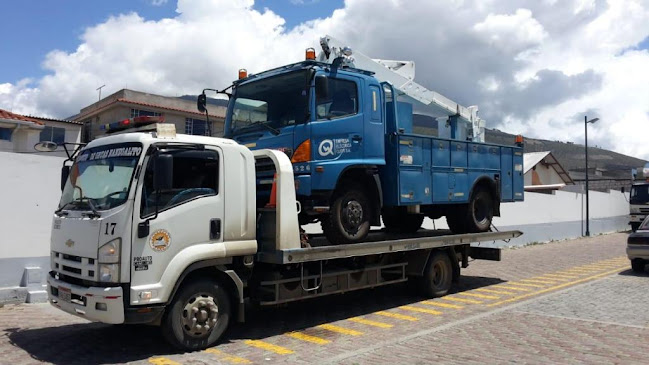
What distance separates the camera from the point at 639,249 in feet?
39.4

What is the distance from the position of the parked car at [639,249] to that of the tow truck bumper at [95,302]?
11.6 meters

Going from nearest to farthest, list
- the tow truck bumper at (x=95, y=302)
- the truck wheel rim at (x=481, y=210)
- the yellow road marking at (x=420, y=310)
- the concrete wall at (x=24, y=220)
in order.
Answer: the tow truck bumper at (x=95, y=302) < the yellow road marking at (x=420, y=310) < the concrete wall at (x=24, y=220) < the truck wheel rim at (x=481, y=210)

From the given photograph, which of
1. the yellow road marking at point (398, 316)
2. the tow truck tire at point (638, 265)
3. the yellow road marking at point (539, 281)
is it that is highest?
the tow truck tire at point (638, 265)

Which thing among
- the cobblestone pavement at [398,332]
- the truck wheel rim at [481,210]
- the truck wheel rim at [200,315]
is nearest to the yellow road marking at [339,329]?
the cobblestone pavement at [398,332]

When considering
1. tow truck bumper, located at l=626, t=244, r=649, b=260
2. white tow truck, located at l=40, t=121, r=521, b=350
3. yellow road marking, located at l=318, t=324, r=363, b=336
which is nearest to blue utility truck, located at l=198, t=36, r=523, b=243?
white tow truck, located at l=40, t=121, r=521, b=350

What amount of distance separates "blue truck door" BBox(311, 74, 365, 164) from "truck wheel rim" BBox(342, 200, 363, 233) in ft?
2.20

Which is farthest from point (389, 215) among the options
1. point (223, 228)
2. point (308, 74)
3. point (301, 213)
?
point (223, 228)

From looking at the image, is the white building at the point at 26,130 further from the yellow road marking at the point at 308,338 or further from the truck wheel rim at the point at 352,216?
the yellow road marking at the point at 308,338

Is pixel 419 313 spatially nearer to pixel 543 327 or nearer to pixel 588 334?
pixel 543 327

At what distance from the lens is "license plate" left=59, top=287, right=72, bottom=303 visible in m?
5.66

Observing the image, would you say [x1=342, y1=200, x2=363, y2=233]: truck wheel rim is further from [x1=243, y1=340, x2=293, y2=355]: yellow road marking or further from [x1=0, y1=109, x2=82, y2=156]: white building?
[x1=0, y1=109, x2=82, y2=156]: white building

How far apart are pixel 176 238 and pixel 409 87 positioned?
19.9 ft

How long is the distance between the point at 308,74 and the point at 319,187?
1.56 metres

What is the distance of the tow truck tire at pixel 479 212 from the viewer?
10.1 meters
